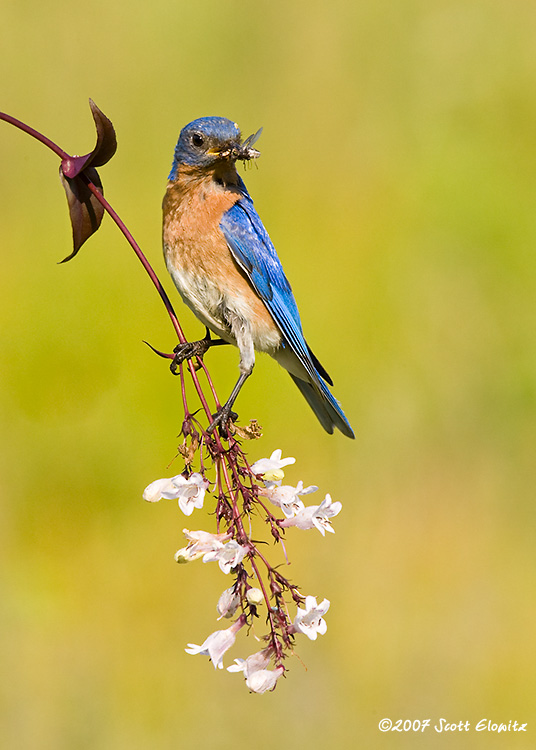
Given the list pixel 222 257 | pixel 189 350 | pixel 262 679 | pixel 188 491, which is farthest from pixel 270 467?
pixel 222 257

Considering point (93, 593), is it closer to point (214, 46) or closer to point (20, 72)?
point (20, 72)

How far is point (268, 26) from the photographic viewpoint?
698cm

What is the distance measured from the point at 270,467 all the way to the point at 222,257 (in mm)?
1403

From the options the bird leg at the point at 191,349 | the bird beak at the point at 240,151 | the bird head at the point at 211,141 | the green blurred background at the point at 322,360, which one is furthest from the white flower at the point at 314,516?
the green blurred background at the point at 322,360

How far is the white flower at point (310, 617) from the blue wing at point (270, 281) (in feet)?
4.89

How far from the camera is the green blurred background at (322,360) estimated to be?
463 centimetres

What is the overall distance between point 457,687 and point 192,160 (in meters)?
2.88

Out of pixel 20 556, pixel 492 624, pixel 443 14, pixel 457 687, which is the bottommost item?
pixel 457 687

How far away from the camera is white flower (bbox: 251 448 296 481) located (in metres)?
2.11

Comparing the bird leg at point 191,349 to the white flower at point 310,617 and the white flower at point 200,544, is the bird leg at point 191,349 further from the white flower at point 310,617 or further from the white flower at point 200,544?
the white flower at point 310,617

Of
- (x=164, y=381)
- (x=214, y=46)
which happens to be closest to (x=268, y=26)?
(x=214, y=46)

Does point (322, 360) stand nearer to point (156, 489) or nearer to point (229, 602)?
point (156, 489)

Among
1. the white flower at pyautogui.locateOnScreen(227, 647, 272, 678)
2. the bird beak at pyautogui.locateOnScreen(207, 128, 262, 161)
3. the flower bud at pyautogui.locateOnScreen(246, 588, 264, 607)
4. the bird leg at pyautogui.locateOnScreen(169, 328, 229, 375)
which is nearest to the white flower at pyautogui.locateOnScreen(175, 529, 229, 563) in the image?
the flower bud at pyautogui.locateOnScreen(246, 588, 264, 607)

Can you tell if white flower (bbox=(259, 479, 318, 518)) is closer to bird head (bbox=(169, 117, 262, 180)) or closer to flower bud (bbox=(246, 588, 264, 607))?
flower bud (bbox=(246, 588, 264, 607))
